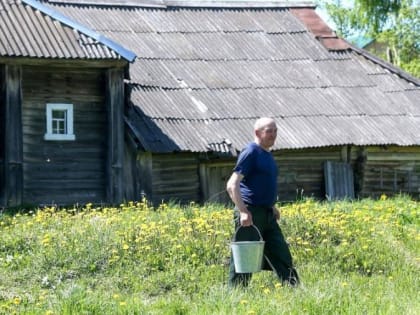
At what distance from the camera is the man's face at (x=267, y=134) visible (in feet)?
28.5

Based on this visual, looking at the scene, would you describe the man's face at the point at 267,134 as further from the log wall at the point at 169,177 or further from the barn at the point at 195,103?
the log wall at the point at 169,177

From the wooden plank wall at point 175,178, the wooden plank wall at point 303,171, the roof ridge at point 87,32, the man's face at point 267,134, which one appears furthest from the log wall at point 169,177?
the man's face at point 267,134

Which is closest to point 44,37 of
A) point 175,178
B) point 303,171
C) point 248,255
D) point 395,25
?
point 175,178

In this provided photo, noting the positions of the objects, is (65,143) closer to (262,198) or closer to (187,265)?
(187,265)

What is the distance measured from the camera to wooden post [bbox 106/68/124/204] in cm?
1794

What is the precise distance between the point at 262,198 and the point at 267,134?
0.54 m

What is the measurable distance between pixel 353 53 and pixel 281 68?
2.13 m

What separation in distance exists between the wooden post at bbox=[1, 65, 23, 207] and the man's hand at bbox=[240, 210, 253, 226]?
8.80m

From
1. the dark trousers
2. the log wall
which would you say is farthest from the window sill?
the dark trousers

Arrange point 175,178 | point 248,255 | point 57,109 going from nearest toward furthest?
point 248,255
point 57,109
point 175,178

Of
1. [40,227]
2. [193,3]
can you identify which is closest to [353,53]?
[193,3]

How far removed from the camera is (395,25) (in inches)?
1411

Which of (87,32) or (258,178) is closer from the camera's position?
(258,178)

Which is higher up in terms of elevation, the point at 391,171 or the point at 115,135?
the point at 115,135
